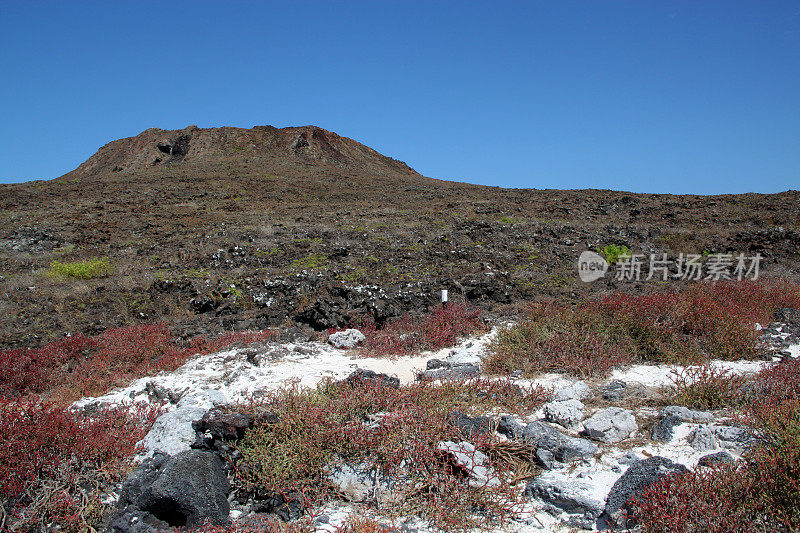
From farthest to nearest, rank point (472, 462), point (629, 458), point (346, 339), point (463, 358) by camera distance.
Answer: point (346, 339) → point (463, 358) → point (629, 458) → point (472, 462)

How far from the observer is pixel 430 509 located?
363 centimetres

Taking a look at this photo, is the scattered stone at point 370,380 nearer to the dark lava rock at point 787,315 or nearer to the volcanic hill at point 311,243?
the volcanic hill at point 311,243

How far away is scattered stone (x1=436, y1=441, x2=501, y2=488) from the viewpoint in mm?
3938

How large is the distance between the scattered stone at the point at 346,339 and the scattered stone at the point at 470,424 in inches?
151

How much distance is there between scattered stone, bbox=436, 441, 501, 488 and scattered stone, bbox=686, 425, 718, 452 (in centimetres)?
198

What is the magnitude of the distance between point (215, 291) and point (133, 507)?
796cm

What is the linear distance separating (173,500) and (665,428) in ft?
15.3

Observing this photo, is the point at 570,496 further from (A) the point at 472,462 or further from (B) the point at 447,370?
(B) the point at 447,370

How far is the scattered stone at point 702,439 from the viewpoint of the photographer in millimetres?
4266

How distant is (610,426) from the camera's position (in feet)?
15.6

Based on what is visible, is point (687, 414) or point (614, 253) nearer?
point (687, 414)

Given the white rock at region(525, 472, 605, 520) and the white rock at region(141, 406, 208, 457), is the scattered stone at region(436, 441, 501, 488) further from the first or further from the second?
the white rock at region(141, 406, 208, 457)

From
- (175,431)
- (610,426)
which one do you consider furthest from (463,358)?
(175,431)

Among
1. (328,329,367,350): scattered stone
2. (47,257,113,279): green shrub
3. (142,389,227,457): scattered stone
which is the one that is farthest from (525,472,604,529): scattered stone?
(47,257,113,279): green shrub
